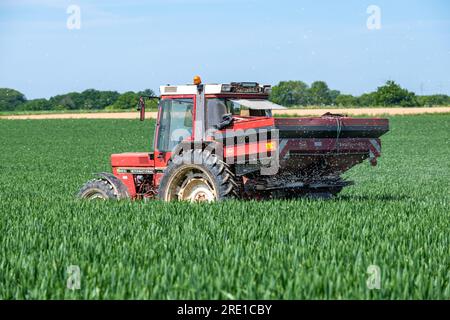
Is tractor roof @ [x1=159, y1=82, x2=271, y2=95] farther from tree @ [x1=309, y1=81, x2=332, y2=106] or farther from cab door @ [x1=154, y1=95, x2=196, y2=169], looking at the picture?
tree @ [x1=309, y1=81, x2=332, y2=106]

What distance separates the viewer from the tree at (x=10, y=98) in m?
110

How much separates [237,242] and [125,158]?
5.23m

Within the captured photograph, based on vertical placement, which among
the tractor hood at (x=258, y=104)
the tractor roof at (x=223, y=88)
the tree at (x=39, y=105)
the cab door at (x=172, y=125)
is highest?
the tractor roof at (x=223, y=88)

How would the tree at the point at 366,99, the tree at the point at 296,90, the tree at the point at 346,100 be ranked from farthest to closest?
1. the tree at the point at 346,100
2. the tree at the point at 366,99
3. the tree at the point at 296,90

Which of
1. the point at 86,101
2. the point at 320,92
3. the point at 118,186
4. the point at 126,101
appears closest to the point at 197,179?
the point at 118,186

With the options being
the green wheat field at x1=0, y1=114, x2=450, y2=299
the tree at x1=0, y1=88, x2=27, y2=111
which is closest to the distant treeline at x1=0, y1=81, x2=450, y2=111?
the tree at x1=0, y1=88, x2=27, y2=111

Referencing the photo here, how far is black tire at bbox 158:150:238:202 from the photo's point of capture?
1096 cm

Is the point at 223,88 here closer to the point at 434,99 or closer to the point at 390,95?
the point at 390,95

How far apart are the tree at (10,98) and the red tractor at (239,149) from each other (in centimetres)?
10048

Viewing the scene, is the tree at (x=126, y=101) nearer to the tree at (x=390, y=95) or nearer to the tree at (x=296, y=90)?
the tree at (x=296, y=90)

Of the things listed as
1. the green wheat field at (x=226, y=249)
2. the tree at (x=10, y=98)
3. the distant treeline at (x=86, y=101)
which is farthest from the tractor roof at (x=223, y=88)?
the tree at (x=10, y=98)
